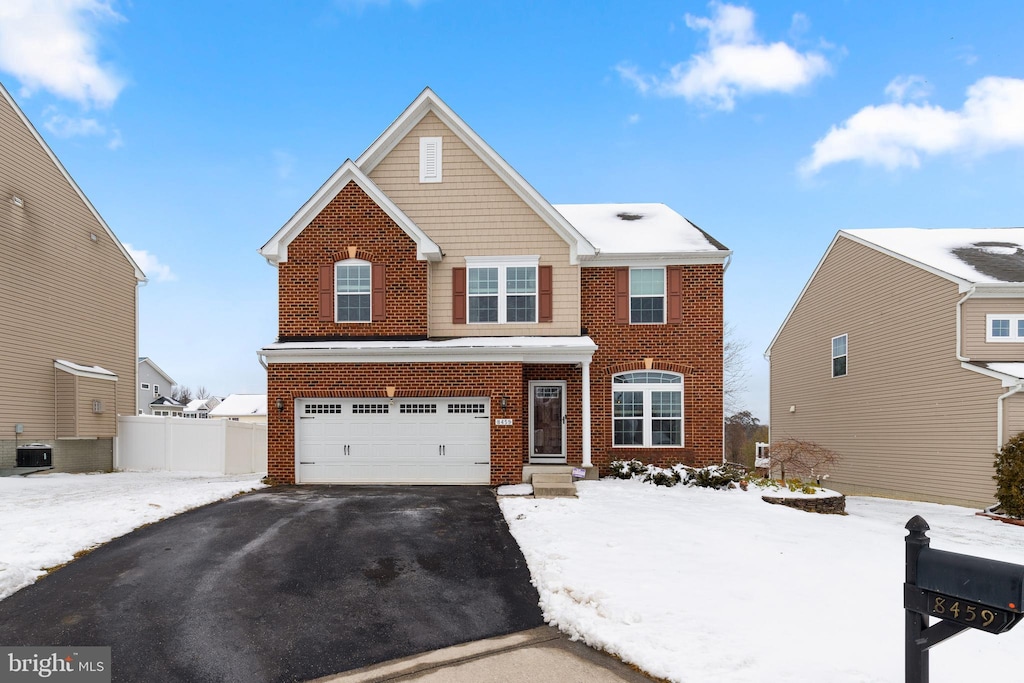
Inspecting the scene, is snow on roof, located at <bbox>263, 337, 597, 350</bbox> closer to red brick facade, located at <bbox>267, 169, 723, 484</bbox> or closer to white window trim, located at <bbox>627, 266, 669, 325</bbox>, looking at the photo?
red brick facade, located at <bbox>267, 169, 723, 484</bbox>

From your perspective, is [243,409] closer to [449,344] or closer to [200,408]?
[200,408]

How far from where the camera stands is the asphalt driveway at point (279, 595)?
18.6ft

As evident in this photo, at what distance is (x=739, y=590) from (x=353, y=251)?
11806mm

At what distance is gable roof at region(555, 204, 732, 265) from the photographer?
1618 centimetres

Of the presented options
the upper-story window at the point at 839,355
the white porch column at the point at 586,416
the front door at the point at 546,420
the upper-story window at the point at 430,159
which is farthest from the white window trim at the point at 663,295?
the upper-story window at the point at 839,355

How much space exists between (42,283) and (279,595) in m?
16.5

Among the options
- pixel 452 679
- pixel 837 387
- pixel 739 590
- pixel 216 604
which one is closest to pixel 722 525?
pixel 739 590

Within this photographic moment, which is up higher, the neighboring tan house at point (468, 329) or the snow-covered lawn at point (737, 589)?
the neighboring tan house at point (468, 329)

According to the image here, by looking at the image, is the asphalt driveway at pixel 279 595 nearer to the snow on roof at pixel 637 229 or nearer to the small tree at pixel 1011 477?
the snow on roof at pixel 637 229

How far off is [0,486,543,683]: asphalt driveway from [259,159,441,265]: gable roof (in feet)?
23.5

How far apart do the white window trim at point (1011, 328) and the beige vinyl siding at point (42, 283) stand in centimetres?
2677

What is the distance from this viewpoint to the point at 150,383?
40.3 meters

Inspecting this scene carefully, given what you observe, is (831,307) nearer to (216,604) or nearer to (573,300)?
(573,300)

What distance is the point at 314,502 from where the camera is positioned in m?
11.7
